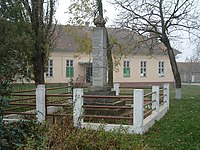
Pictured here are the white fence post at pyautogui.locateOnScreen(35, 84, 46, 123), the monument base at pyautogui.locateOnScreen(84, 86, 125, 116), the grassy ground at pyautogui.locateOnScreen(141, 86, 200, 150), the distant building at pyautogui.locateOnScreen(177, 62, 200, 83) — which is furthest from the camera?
the distant building at pyautogui.locateOnScreen(177, 62, 200, 83)

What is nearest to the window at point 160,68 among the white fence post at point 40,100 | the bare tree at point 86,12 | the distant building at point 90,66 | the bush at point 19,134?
the distant building at point 90,66

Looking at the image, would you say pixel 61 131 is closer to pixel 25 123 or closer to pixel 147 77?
pixel 25 123

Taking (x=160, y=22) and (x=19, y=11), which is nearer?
(x=19, y=11)

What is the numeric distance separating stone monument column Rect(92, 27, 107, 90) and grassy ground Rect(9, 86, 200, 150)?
8.83ft

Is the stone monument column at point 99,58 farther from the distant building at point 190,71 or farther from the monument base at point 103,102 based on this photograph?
the distant building at point 190,71

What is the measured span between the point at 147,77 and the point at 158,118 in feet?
116

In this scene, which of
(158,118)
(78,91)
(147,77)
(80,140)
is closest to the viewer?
(80,140)

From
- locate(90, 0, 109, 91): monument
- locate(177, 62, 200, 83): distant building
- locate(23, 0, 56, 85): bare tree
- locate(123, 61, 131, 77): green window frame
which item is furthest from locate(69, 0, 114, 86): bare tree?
locate(177, 62, 200, 83): distant building

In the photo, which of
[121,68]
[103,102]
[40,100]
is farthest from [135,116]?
[121,68]

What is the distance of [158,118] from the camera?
12195mm

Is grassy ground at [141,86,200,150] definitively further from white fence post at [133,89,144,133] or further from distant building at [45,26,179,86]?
distant building at [45,26,179,86]

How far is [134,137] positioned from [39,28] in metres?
12.4

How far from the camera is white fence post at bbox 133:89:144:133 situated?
9.31m

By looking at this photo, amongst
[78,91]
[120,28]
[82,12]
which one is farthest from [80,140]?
[82,12]
